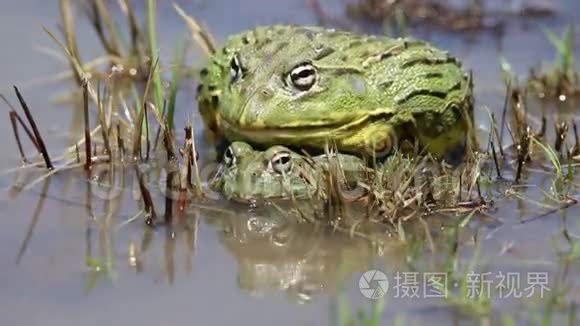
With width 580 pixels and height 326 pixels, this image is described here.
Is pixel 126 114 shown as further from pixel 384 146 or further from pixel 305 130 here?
pixel 384 146

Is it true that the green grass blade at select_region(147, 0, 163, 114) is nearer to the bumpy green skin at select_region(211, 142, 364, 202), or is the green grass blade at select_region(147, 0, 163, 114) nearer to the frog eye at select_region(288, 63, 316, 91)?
the bumpy green skin at select_region(211, 142, 364, 202)

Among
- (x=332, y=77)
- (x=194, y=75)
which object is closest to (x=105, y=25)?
(x=194, y=75)

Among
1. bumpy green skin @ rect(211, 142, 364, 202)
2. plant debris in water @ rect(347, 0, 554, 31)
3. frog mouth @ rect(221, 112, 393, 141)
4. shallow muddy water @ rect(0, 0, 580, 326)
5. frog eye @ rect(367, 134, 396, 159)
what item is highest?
plant debris in water @ rect(347, 0, 554, 31)

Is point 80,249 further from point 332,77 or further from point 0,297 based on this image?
point 332,77

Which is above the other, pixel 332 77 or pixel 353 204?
pixel 332 77

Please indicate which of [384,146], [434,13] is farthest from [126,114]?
[434,13]

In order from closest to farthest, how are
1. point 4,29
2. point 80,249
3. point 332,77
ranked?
point 80,249, point 332,77, point 4,29

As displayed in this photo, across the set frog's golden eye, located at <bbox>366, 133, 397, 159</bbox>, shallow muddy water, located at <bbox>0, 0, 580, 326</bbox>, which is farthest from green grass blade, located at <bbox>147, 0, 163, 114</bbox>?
frog's golden eye, located at <bbox>366, 133, 397, 159</bbox>

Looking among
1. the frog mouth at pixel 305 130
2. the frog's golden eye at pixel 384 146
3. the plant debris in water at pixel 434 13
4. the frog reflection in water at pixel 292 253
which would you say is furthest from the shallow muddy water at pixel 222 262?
the plant debris in water at pixel 434 13
